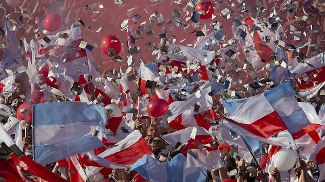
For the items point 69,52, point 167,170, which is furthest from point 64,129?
point 69,52

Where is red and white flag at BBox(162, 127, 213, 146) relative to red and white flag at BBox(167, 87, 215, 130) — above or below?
above

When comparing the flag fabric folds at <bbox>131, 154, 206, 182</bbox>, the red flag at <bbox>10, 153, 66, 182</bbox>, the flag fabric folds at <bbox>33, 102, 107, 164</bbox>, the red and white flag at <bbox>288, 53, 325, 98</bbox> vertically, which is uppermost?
the red flag at <bbox>10, 153, 66, 182</bbox>

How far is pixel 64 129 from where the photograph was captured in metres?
6.32

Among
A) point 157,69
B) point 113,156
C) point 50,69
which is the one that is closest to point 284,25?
point 157,69

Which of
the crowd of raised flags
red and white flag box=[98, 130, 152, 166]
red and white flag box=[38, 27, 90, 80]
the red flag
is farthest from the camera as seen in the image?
red and white flag box=[38, 27, 90, 80]

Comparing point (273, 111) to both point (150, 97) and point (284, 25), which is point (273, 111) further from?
point (284, 25)

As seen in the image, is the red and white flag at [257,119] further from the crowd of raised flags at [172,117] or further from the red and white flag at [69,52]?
the red and white flag at [69,52]

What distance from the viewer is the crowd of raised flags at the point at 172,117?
6117 millimetres

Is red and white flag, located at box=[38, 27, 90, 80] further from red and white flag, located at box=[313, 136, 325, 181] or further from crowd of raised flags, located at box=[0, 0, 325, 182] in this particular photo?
red and white flag, located at box=[313, 136, 325, 181]

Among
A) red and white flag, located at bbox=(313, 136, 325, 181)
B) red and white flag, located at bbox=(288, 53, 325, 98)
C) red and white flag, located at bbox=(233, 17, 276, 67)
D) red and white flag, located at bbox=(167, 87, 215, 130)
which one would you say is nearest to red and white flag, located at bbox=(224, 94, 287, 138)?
red and white flag, located at bbox=(313, 136, 325, 181)

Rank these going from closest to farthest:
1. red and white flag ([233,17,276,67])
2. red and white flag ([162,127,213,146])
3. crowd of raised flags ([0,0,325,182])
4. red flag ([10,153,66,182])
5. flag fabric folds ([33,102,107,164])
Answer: red flag ([10,153,66,182]) < flag fabric folds ([33,102,107,164]) < crowd of raised flags ([0,0,325,182]) < red and white flag ([162,127,213,146]) < red and white flag ([233,17,276,67])

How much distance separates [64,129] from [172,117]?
2.10 metres

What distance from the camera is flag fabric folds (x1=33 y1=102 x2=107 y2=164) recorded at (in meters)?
5.98

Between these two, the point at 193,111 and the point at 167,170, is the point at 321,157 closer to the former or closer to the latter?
the point at 167,170
